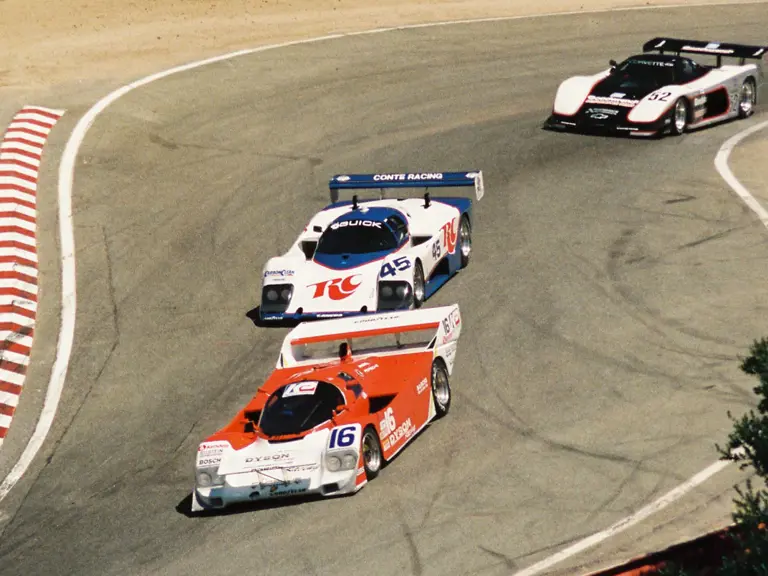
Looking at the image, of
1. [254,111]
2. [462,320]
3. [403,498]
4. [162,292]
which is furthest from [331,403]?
[254,111]

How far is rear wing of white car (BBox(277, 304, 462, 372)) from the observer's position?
18.1m

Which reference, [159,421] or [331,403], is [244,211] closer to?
[159,421]

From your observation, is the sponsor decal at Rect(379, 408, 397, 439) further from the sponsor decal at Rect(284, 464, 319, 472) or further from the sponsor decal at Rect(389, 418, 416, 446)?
the sponsor decal at Rect(284, 464, 319, 472)

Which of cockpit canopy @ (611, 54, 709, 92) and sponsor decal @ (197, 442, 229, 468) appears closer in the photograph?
sponsor decal @ (197, 442, 229, 468)

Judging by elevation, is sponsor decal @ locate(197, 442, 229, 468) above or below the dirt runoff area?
above

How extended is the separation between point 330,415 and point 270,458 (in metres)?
0.86

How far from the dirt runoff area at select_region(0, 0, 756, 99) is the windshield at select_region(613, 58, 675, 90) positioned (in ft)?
32.2

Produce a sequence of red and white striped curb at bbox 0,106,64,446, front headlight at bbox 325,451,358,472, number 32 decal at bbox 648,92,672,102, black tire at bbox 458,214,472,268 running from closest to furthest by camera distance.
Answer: front headlight at bbox 325,451,358,472 < red and white striped curb at bbox 0,106,64,446 < black tire at bbox 458,214,472,268 < number 32 decal at bbox 648,92,672,102

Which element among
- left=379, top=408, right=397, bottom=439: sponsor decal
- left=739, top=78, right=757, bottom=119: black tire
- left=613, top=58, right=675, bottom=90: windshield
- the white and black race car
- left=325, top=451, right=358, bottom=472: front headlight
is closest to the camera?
left=325, top=451, right=358, bottom=472: front headlight

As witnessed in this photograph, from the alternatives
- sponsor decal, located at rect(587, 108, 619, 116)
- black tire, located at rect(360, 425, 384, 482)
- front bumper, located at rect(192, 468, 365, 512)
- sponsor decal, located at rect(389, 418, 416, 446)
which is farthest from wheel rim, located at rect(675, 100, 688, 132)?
front bumper, located at rect(192, 468, 365, 512)

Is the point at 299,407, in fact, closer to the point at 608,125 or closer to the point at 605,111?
the point at 608,125

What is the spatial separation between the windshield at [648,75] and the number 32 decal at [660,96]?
0.67 feet

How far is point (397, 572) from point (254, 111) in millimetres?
17791

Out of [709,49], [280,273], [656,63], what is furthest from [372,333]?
[709,49]
